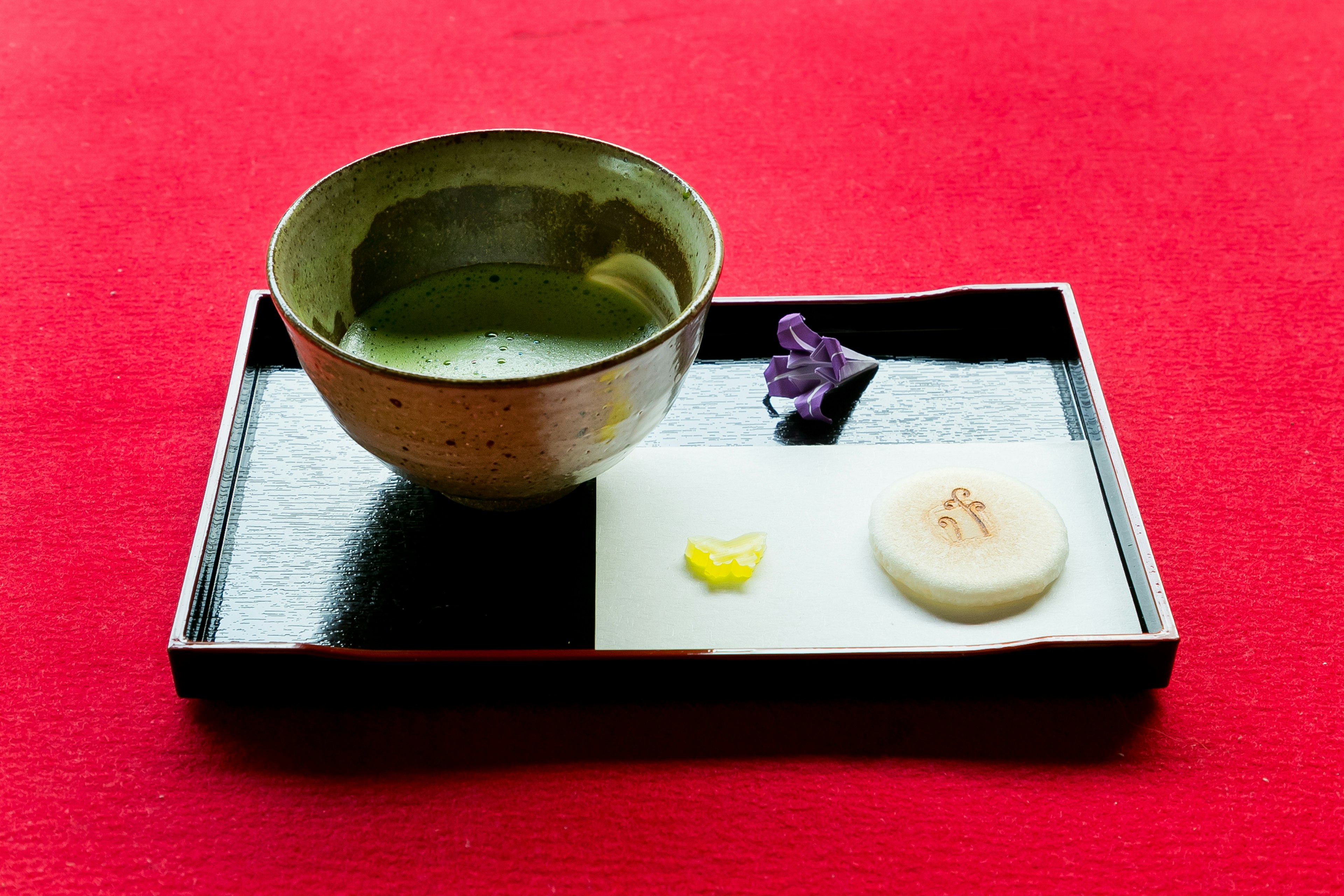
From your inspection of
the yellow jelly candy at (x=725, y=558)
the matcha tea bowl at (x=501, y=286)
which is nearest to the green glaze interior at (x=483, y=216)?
the matcha tea bowl at (x=501, y=286)

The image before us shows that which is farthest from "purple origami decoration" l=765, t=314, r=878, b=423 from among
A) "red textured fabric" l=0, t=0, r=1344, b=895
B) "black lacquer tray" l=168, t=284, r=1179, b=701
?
"red textured fabric" l=0, t=0, r=1344, b=895

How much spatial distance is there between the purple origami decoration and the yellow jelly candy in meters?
0.11

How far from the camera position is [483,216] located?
2.32 feet

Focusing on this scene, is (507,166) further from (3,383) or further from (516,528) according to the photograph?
(3,383)

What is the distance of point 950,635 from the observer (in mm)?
585

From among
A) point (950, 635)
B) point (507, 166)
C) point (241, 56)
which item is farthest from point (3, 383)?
point (950, 635)

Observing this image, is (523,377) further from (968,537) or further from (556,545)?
(968,537)

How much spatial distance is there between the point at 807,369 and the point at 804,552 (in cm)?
13

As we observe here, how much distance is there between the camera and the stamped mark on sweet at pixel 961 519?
618 millimetres

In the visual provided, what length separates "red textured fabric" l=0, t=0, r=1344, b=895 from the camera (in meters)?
0.54

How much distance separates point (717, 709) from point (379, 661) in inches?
6.1

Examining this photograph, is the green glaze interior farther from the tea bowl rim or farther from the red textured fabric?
the red textured fabric

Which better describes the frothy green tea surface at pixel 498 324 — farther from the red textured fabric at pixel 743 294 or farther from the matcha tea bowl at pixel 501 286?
the red textured fabric at pixel 743 294

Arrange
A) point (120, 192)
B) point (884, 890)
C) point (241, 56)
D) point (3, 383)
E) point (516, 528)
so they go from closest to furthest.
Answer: point (884, 890) < point (516, 528) < point (3, 383) < point (120, 192) < point (241, 56)
